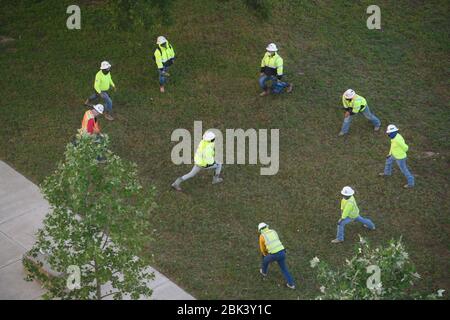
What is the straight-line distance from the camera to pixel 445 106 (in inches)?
804

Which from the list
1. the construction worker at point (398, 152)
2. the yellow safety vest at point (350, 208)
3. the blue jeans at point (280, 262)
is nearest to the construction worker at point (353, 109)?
the construction worker at point (398, 152)

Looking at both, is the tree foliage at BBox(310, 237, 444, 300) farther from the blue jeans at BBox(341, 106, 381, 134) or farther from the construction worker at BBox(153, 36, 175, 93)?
the construction worker at BBox(153, 36, 175, 93)

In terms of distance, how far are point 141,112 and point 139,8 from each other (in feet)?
9.01

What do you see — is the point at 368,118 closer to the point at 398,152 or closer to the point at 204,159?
the point at 398,152

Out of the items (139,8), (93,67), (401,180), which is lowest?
(401,180)

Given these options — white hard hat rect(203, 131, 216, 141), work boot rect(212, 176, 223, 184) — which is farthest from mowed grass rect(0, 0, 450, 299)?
white hard hat rect(203, 131, 216, 141)

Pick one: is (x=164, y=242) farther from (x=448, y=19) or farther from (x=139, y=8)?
(x=448, y=19)

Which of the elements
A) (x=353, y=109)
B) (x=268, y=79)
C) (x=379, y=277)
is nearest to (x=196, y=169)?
(x=353, y=109)

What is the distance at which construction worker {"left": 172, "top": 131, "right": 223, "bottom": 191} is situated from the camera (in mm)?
16750

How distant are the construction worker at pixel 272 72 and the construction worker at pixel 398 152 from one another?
397 centimetres

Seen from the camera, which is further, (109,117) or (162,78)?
(162,78)

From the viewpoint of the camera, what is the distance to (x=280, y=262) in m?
14.5

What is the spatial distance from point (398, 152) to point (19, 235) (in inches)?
326
